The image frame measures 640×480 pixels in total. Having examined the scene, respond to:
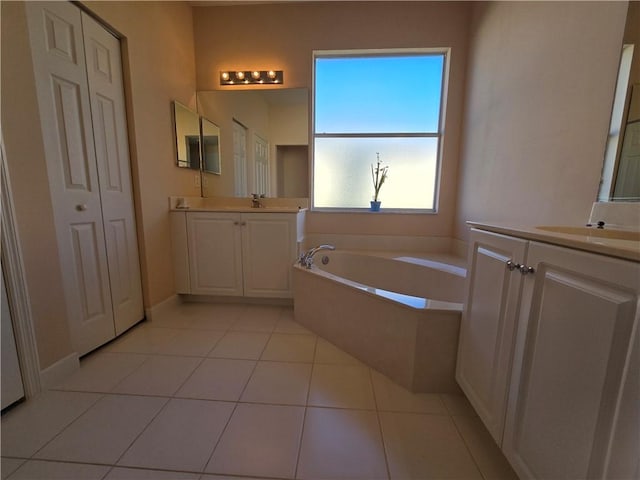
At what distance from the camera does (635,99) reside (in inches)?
39.2

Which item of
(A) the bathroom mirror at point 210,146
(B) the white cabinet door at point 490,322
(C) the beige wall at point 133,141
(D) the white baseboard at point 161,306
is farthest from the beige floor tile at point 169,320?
(B) the white cabinet door at point 490,322

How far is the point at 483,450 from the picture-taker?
1.01 meters

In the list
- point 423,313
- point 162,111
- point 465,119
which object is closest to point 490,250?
point 423,313

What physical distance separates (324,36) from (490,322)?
2.77 metres

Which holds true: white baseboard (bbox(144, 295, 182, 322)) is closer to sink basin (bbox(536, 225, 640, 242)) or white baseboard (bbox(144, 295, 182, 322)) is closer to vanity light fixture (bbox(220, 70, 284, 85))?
vanity light fixture (bbox(220, 70, 284, 85))

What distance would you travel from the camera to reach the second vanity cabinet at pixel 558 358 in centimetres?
51

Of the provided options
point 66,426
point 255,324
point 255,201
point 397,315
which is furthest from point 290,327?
point 255,201

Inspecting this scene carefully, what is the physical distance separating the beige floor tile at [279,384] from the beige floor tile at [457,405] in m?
0.68

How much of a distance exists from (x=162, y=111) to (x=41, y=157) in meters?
1.07

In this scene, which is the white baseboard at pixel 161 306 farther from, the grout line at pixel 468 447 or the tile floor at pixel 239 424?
the grout line at pixel 468 447

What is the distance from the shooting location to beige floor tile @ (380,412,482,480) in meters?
0.92

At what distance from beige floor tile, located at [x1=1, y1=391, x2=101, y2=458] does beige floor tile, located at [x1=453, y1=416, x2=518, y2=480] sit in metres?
A: 1.67

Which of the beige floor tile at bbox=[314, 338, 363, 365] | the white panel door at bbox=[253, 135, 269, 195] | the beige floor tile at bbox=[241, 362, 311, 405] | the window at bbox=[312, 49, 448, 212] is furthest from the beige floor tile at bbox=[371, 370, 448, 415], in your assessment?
the white panel door at bbox=[253, 135, 269, 195]

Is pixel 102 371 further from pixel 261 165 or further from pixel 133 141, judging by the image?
pixel 261 165
